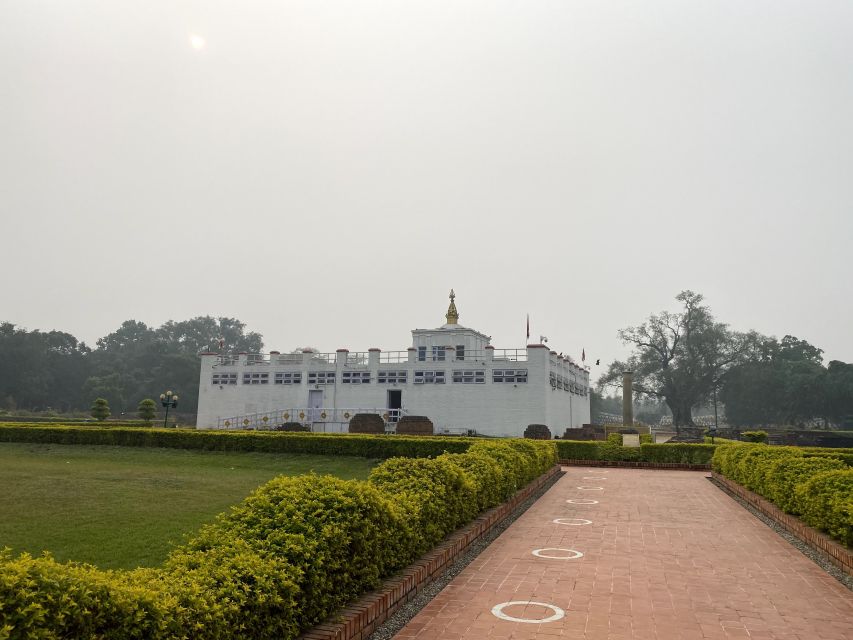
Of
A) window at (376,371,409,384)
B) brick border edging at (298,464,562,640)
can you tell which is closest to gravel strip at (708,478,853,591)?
brick border edging at (298,464,562,640)

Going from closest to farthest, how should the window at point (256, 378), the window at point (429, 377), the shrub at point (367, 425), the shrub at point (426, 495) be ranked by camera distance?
the shrub at point (426, 495), the shrub at point (367, 425), the window at point (429, 377), the window at point (256, 378)

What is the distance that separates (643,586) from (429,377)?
31.7 meters

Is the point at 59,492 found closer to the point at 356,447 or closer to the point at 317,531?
the point at 317,531

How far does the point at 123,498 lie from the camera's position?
1130 cm

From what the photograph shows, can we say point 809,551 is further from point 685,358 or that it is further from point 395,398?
point 685,358

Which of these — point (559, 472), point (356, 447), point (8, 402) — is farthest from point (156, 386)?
point (559, 472)

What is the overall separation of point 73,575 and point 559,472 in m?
17.2

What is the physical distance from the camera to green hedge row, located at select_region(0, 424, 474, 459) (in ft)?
70.0

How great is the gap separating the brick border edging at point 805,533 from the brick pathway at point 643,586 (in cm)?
27

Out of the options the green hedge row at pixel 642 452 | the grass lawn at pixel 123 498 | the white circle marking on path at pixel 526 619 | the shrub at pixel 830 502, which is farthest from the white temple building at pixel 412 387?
the white circle marking on path at pixel 526 619

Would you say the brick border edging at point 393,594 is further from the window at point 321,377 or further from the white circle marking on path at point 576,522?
the window at point 321,377

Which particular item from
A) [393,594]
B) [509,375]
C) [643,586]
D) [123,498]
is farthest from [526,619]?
[509,375]

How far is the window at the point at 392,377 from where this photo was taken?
128ft

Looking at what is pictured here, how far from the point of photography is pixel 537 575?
23.8 ft
